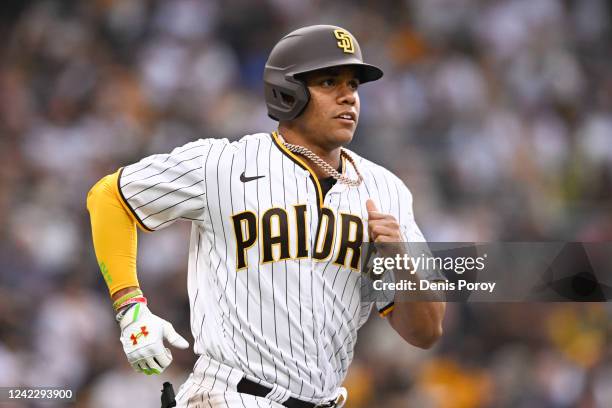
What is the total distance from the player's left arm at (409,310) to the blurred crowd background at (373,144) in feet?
11.2

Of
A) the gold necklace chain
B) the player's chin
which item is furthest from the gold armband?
the player's chin

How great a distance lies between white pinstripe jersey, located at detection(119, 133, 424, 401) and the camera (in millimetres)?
3510

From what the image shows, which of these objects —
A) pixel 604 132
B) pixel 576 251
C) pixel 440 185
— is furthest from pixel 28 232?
pixel 604 132

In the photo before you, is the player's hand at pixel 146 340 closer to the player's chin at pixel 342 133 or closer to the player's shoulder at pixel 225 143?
the player's shoulder at pixel 225 143

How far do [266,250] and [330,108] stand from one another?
22.5 inches

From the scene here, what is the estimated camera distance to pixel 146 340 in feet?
11.1

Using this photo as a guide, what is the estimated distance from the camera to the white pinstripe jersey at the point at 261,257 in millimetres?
3510

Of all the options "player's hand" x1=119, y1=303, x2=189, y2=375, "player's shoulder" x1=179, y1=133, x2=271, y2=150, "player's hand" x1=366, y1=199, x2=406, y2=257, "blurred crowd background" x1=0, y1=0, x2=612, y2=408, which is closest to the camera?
"player's hand" x1=119, y1=303, x2=189, y2=375

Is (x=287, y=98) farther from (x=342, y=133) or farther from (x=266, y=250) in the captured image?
(x=266, y=250)

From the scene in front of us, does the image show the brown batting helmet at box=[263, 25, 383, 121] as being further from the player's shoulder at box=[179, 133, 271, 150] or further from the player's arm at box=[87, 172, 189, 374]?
the player's arm at box=[87, 172, 189, 374]

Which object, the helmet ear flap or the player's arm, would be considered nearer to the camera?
the player's arm

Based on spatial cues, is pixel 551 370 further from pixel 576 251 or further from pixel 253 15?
pixel 253 15

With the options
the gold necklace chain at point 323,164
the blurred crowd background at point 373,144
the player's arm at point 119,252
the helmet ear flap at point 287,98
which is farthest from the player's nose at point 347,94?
the blurred crowd background at point 373,144

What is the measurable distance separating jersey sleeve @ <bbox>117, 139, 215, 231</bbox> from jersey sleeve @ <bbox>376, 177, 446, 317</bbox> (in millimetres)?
733
